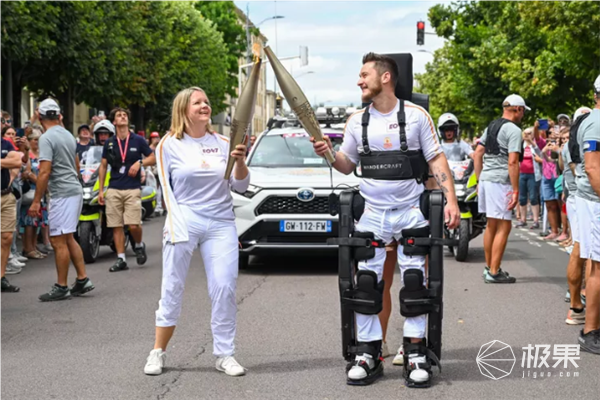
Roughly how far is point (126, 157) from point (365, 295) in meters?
6.72

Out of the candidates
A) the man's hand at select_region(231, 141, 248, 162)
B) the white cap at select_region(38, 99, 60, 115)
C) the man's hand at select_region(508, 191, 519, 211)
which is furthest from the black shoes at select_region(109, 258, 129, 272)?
the man's hand at select_region(231, 141, 248, 162)

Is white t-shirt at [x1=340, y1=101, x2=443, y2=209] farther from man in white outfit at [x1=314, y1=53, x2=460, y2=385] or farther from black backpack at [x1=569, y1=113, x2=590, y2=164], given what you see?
black backpack at [x1=569, y1=113, x2=590, y2=164]

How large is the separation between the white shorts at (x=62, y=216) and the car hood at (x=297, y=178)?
2506mm

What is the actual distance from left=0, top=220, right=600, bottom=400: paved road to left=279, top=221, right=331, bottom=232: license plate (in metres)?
0.56

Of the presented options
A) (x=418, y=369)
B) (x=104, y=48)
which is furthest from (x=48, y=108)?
(x=104, y=48)

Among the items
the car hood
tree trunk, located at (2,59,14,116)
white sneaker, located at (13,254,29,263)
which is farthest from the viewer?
tree trunk, located at (2,59,14,116)

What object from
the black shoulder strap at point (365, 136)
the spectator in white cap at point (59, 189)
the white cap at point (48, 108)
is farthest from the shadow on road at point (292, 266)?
the black shoulder strap at point (365, 136)

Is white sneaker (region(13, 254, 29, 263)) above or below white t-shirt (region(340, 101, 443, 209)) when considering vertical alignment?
below

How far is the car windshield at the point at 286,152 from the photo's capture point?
12.8 meters

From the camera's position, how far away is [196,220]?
21.2 ft

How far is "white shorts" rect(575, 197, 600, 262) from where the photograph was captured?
717cm

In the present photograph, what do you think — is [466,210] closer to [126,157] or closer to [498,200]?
[498,200]

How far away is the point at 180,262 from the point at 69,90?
26.0 meters

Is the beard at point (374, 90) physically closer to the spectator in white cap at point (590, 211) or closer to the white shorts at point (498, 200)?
the spectator in white cap at point (590, 211)
